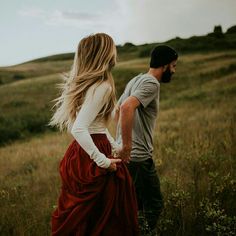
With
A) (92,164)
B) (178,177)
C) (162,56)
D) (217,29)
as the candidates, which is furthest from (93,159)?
(217,29)

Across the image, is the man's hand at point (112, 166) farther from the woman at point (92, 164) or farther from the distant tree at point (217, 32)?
the distant tree at point (217, 32)

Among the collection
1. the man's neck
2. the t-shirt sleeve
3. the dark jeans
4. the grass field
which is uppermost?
the man's neck

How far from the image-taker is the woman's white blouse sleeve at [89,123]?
3.33 metres

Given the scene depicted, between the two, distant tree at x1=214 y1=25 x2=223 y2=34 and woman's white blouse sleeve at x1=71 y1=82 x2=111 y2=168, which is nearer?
woman's white blouse sleeve at x1=71 y1=82 x2=111 y2=168

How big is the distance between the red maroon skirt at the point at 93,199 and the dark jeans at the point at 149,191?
810 mm

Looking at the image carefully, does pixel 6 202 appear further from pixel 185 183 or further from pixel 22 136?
pixel 22 136

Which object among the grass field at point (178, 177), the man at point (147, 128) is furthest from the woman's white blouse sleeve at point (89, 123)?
the grass field at point (178, 177)

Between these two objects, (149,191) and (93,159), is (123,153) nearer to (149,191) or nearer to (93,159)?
(93,159)

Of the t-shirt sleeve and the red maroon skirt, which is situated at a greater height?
the t-shirt sleeve

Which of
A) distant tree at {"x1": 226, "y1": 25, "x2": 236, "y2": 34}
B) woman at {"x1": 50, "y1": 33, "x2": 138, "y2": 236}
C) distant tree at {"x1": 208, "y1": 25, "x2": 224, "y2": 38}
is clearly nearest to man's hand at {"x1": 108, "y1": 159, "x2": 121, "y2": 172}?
woman at {"x1": 50, "y1": 33, "x2": 138, "y2": 236}

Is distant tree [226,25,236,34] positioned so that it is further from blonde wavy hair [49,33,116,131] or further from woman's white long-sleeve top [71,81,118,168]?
woman's white long-sleeve top [71,81,118,168]

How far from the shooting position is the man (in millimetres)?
4125

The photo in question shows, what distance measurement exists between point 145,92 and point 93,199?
116 centimetres

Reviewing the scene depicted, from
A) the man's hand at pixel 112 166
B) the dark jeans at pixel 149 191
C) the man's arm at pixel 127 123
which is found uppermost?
the man's arm at pixel 127 123
